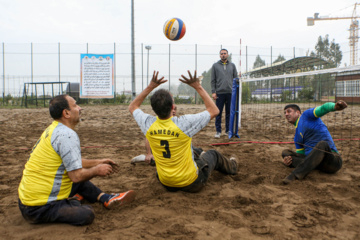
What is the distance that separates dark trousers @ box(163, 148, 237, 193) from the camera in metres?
3.13

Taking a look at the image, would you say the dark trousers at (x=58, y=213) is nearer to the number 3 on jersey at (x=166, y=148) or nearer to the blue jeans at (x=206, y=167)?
the number 3 on jersey at (x=166, y=148)

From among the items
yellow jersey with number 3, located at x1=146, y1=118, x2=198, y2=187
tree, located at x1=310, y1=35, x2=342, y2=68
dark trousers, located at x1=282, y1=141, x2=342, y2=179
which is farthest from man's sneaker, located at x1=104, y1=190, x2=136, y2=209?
tree, located at x1=310, y1=35, x2=342, y2=68

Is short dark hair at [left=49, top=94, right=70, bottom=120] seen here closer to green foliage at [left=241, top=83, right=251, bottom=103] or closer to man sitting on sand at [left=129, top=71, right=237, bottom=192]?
man sitting on sand at [left=129, top=71, right=237, bottom=192]

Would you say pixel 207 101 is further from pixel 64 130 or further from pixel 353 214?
pixel 353 214

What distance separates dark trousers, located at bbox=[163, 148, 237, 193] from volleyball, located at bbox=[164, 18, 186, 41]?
10.3 feet

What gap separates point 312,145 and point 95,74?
15.0m

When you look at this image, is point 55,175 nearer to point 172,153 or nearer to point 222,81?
point 172,153

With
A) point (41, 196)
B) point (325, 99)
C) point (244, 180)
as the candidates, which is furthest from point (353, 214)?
point (325, 99)

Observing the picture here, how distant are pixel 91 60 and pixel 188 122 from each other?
15.5 m

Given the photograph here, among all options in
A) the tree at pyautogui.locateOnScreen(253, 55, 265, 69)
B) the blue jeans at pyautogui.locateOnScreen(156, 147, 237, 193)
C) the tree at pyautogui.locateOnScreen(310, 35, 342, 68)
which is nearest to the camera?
the blue jeans at pyautogui.locateOnScreen(156, 147, 237, 193)

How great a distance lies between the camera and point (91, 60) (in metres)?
16.9

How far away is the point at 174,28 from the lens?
5.98 meters

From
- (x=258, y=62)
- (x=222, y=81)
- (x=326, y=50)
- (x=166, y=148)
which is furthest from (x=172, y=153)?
(x=326, y=50)

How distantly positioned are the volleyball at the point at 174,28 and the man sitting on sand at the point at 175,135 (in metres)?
3.29
